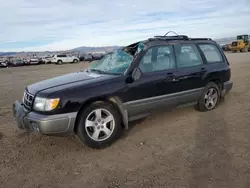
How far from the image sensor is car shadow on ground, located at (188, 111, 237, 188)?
3.01m

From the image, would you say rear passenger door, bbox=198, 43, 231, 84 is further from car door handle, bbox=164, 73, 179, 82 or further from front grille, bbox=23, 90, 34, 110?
front grille, bbox=23, 90, 34, 110

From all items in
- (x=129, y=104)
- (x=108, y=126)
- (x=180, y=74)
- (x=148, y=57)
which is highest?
(x=148, y=57)

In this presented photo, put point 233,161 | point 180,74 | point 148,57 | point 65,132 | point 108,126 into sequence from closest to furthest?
point 233,161 < point 65,132 < point 108,126 < point 148,57 < point 180,74

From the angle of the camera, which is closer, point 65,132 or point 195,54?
point 65,132

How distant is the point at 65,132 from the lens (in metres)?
3.86

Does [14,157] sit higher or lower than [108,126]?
lower

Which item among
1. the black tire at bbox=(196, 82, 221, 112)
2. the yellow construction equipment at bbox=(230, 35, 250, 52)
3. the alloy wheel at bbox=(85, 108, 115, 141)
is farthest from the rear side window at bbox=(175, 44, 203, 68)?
the yellow construction equipment at bbox=(230, 35, 250, 52)

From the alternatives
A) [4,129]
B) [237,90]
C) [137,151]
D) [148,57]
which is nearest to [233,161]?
[137,151]

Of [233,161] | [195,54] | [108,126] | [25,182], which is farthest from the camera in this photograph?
[195,54]

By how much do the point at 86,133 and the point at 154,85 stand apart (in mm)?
1519

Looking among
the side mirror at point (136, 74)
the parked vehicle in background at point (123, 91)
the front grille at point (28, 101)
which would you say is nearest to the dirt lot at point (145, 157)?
the parked vehicle in background at point (123, 91)

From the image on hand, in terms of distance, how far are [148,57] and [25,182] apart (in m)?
2.87

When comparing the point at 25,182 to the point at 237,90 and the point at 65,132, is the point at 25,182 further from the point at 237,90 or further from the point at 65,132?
the point at 237,90

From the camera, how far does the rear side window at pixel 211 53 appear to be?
567 centimetres
